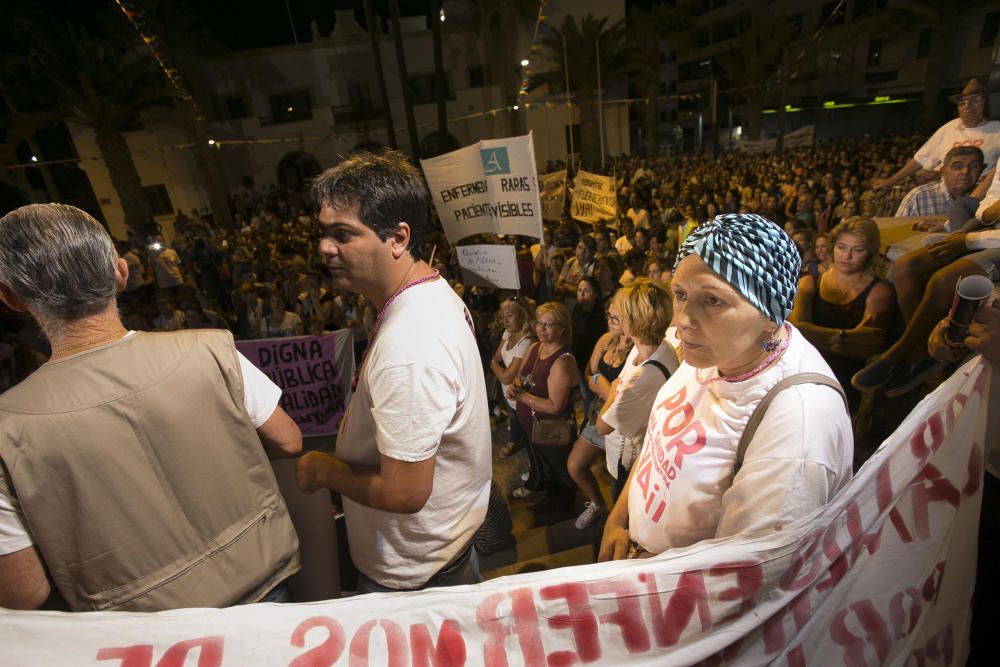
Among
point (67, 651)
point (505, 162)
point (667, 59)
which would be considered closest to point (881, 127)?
point (667, 59)

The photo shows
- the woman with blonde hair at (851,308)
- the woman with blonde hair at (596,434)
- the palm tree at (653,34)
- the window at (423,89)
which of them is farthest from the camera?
the window at (423,89)

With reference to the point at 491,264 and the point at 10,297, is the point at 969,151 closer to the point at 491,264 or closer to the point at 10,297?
the point at 491,264

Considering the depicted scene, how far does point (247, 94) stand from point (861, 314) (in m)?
32.2

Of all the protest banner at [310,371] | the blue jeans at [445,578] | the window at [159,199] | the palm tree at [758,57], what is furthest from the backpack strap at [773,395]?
the palm tree at [758,57]

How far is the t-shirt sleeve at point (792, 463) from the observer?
117cm

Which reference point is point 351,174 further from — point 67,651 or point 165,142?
point 165,142

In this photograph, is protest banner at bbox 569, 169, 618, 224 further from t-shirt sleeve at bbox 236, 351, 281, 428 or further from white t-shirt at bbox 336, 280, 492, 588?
t-shirt sleeve at bbox 236, 351, 281, 428

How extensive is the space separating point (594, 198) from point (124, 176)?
1917 centimetres

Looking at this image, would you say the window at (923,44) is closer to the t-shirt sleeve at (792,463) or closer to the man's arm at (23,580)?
the t-shirt sleeve at (792,463)

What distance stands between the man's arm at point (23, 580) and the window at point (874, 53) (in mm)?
46185

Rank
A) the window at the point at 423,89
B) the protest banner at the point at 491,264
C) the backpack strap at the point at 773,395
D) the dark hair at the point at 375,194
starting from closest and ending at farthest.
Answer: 1. the backpack strap at the point at 773,395
2. the dark hair at the point at 375,194
3. the protest banner at the point at 491,264
4. the window at the point at 423,89

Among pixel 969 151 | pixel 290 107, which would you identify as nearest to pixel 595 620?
pixel 969 151

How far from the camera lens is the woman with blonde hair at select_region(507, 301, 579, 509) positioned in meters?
3.64

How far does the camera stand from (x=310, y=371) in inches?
192
